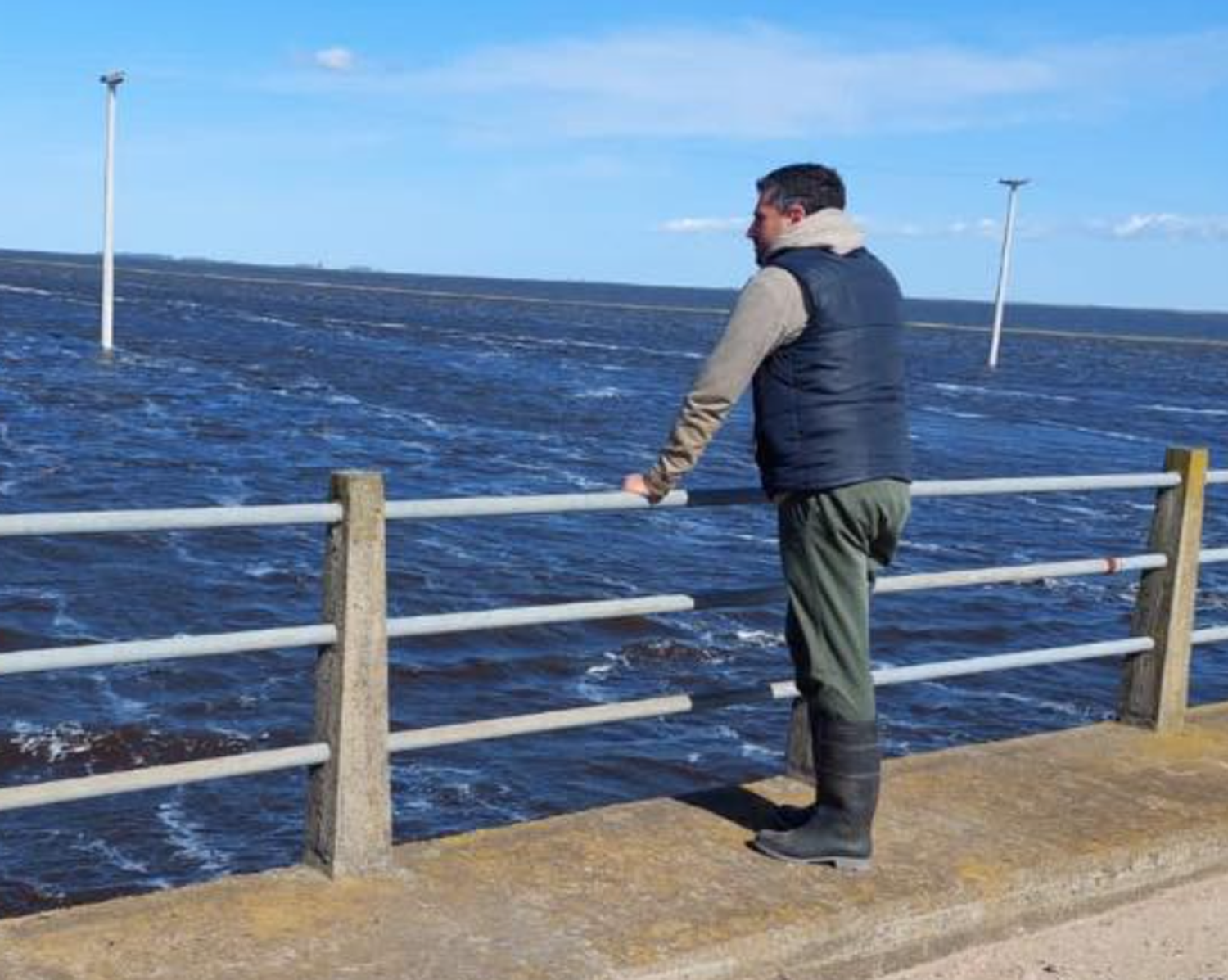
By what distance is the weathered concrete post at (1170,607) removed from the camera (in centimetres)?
585

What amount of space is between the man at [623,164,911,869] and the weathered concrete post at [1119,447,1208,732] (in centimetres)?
189

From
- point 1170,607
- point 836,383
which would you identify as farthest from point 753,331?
point 1170,607

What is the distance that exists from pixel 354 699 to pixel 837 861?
1334mm

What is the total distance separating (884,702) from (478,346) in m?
56.1

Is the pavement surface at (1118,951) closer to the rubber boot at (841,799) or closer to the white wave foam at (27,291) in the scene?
the rubber boot at (841,799)

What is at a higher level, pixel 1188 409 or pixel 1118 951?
pixel 1118 951

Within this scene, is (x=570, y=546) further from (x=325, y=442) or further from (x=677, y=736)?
(x=325, y=442)

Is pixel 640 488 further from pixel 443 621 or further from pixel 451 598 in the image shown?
pixel 451 598

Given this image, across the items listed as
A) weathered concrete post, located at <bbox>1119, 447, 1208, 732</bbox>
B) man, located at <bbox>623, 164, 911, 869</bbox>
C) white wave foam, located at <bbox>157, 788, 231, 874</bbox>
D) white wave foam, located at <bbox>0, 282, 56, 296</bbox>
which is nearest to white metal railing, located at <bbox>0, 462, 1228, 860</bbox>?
weathered concrete post, located at <bbox>1119, 447, 1208, 732</bbox>

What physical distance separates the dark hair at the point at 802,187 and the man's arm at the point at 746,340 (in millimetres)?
204

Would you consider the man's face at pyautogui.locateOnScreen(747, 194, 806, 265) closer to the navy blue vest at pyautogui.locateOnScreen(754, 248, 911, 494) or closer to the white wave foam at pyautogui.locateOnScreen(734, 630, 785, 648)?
the navy blue vest at pyautogui.locateOnScreen(754, 248, 911, 494)

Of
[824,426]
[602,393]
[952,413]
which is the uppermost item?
[824,426]

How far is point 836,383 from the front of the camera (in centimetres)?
412

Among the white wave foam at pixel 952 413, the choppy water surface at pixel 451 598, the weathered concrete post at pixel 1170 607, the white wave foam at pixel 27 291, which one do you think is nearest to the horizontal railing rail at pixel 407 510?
the weathered concrete post at pixel 1170 607
